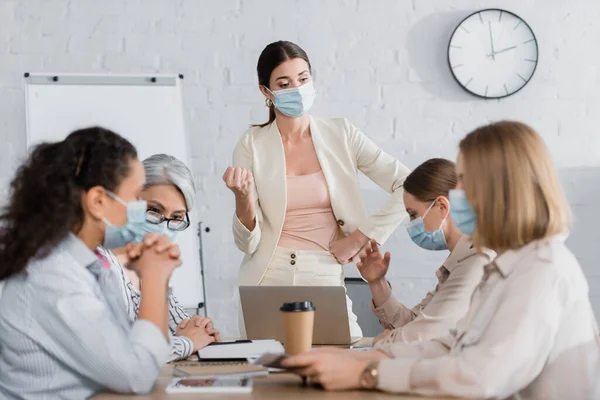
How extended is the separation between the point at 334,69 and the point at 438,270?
1.79 m

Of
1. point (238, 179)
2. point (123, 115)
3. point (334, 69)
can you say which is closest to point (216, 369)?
point (238, 179)

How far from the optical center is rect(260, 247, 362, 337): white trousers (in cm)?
249

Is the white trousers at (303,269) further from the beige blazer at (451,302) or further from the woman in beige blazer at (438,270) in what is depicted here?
the beige blazer at (451,302)

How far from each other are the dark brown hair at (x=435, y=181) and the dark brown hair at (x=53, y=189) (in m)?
0.87

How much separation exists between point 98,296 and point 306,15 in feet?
7.96

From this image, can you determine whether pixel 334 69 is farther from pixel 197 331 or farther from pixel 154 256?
pixel 154 256

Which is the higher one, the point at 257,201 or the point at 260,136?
the point at 260,136

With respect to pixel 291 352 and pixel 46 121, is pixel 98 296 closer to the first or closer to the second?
pixel 291 352

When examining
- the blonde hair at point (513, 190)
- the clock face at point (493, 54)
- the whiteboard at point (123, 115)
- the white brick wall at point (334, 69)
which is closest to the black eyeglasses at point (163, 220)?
the blonde hair at point (513, 190)

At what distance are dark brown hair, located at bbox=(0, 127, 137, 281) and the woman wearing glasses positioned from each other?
0.49 m

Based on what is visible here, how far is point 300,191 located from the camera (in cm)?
258

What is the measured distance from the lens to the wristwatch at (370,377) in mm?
1365

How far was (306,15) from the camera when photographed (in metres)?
3.61

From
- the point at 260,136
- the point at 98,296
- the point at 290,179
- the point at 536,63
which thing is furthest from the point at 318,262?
the point at 536,63
